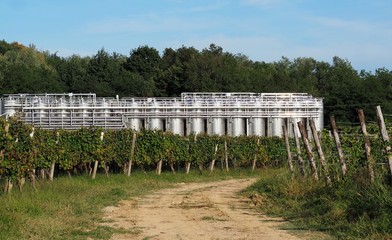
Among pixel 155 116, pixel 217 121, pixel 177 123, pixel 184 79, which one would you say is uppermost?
pixel 184 79

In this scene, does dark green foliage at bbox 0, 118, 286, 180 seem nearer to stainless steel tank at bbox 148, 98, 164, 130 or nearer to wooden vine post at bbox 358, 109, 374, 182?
wooden vine post at bbox 358, 109, 374, 182

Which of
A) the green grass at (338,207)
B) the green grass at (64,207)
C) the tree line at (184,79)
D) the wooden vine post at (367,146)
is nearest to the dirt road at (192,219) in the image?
the green grass at (64,207)

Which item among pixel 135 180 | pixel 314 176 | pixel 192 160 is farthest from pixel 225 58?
pixel 314 176

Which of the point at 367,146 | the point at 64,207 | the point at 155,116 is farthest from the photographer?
the point at 155,116

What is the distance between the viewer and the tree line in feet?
263

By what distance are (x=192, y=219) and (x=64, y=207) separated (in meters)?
3.50

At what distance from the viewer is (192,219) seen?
1398cm

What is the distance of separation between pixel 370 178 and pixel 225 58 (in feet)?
298

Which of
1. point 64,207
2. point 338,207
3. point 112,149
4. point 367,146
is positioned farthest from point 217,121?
point 338,207

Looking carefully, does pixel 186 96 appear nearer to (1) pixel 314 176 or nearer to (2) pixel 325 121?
(2) pixel 325 121

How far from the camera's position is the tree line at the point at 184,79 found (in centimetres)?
8031

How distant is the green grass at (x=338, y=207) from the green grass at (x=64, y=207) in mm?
4396

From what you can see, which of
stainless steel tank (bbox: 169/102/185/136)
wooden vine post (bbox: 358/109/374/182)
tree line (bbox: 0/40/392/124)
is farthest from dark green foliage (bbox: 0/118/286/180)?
tree line (bbox: 0/40/392/124)

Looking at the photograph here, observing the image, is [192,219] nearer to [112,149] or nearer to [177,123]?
[112,149]
